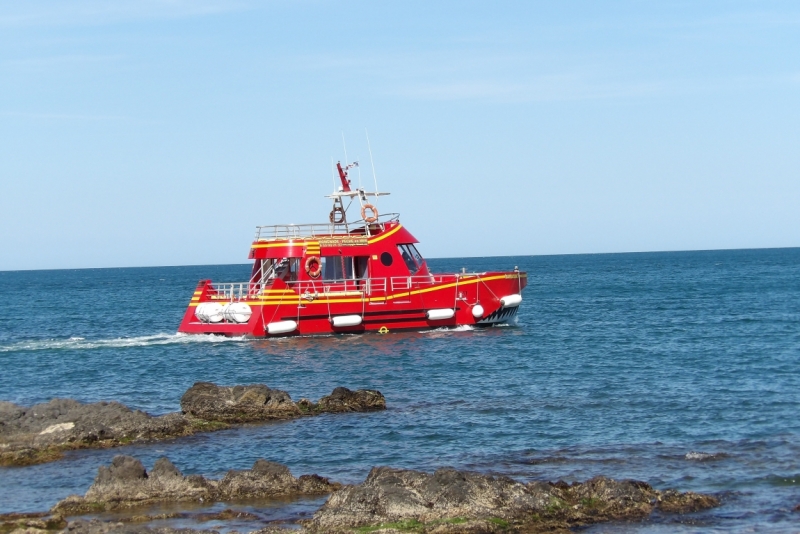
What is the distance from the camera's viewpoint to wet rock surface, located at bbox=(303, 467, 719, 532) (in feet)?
40.3

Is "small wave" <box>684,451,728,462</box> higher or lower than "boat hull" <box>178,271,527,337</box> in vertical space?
lower

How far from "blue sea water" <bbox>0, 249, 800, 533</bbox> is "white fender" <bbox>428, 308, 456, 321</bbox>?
0.65m

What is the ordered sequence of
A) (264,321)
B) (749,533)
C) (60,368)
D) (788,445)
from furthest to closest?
(264,321), (60,368), (788,445), (749,533)

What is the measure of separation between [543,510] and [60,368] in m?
→ 19.7

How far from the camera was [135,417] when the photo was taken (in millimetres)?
18359

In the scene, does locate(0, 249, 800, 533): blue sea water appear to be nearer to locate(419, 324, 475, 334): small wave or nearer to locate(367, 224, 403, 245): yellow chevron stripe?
locate(419, 324, 475, 334): small wave

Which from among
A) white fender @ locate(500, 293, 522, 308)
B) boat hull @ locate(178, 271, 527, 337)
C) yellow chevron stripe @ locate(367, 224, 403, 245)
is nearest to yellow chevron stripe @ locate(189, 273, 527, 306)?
boat hull @ locate(178, 271, 527, 337)

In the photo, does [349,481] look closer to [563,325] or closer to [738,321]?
[563,325]

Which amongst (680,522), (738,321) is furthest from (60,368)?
(738,321)

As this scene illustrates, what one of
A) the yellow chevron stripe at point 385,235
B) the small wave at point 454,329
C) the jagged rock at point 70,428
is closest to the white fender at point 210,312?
the yellow chevron stripe at point 385,235

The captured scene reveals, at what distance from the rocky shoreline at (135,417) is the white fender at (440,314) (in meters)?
12.4

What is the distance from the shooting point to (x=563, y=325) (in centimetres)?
4041

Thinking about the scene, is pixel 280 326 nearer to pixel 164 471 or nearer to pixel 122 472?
pixel 164 471

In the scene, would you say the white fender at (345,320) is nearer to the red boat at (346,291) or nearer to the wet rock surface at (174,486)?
the red boat at (346,291)
